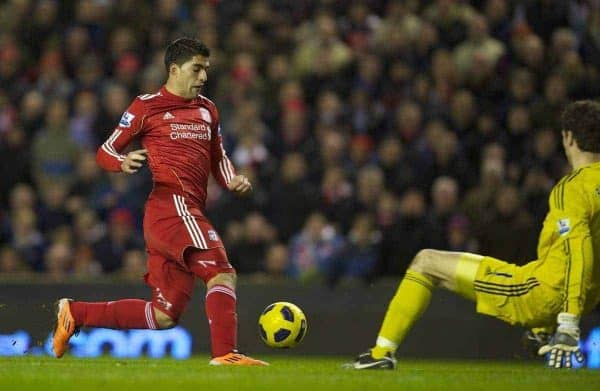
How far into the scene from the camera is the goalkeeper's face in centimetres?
862

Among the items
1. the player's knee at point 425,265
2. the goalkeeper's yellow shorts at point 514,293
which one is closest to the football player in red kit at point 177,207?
the player's knee at point 425,265

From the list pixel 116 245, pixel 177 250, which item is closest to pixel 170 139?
pixel 177 250

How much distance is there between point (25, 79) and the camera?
15.3 metres

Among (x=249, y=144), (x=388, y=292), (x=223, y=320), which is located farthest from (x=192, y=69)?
(x=249, y=144)

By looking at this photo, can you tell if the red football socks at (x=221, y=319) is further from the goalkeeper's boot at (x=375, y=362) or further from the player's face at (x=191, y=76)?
the player's face at (x=191, y=76)

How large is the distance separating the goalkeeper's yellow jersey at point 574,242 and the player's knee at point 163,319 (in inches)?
86.7

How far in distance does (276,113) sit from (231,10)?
1763mm

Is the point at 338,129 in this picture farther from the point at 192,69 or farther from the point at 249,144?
the point at 192,69

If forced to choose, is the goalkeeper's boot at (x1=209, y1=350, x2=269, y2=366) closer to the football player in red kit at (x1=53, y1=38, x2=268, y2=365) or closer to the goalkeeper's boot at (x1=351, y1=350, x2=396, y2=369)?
the football player in red kit at (x1=53, y1=38, x2=268, y2=365)

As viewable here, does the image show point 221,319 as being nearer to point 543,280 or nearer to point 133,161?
point 133,161

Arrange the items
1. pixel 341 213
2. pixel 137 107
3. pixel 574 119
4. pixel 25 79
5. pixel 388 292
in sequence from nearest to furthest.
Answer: pixel 574 119, pixel 137 107, pixel 388 292, pixel 341 213, pixel 25 79

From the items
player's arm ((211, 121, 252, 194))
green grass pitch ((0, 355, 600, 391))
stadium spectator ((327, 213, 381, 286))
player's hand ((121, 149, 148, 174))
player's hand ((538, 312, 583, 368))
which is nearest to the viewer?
green grass pitch ((0, 355, 600, 391))

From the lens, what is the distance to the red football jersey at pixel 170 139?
8469mm

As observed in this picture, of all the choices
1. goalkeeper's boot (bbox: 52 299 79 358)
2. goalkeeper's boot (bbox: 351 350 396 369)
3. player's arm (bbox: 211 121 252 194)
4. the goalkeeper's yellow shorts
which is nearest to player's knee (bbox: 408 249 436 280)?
the goalkeeper's yellow shorts
